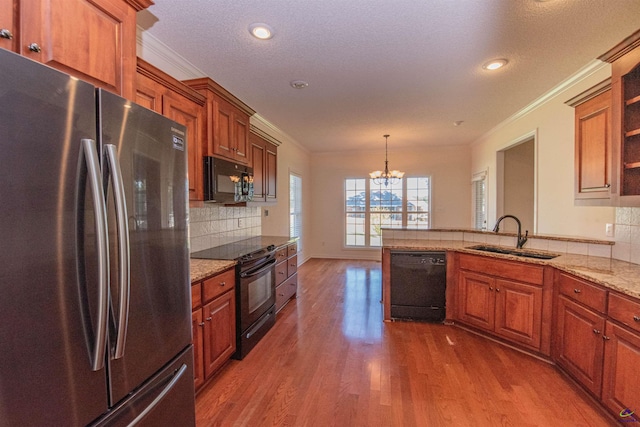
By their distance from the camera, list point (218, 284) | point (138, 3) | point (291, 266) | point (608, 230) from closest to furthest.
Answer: point (138, 3), point (218, 284), point (608, 230), point (291, 266)

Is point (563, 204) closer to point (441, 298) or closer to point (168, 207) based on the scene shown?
point (441, 298)

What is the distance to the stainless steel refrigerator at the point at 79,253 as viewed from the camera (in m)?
0.74

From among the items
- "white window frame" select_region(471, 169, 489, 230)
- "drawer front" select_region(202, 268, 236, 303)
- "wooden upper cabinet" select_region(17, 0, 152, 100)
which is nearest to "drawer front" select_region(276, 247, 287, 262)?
"drawer front" select_region(202, 268, 236, 303)

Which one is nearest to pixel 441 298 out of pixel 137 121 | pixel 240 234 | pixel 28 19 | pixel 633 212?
pixel 633 212

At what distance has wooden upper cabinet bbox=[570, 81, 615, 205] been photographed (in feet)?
7.01

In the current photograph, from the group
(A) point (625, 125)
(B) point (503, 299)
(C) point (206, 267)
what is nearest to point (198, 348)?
(C) point (206, 267)

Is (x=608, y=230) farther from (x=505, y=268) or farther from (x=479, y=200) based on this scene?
(x=479, y=200)

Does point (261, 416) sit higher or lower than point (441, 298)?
lower

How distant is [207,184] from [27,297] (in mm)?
1716

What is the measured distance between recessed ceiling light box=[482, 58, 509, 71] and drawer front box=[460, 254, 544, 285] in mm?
1873

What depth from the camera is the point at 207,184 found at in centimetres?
241

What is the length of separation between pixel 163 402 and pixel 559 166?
4.35 m

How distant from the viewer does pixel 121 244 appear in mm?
989

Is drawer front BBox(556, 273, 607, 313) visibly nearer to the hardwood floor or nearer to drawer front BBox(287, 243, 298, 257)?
the hardwood floor
